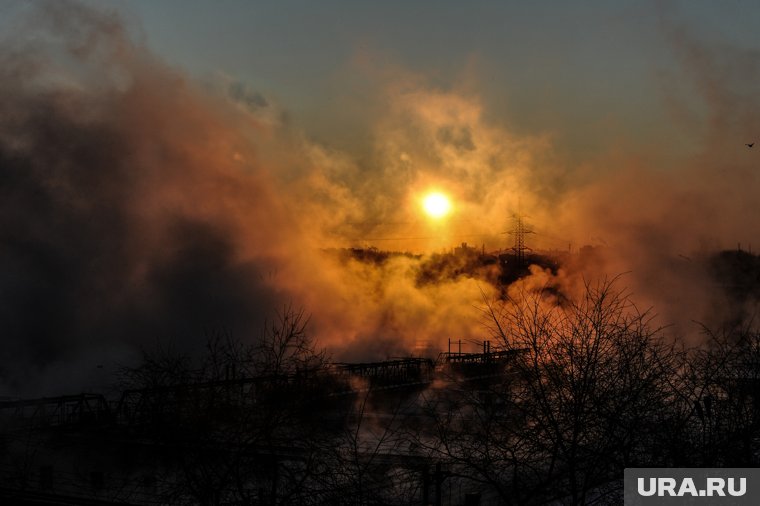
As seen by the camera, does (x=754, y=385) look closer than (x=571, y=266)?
Yes

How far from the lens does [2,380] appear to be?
43031 millimetres

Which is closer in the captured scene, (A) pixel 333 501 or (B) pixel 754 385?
(A) pixel 333 501

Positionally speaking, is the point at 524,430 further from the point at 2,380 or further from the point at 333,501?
the point at 2,380

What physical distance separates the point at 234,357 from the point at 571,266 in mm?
49747

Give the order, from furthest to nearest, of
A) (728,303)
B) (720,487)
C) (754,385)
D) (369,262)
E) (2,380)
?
(369,262)
(728,303)
(2,380)
(754,385)
(720,487)

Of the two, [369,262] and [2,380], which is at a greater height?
[369,262]

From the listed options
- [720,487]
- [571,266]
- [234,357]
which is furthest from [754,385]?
[571,266]

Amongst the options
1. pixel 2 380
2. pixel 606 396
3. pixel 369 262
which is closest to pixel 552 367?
pixel 606 396

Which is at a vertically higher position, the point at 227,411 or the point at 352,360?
the point at 352,360

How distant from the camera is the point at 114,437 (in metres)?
26.5

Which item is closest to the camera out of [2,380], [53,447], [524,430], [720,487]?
[720,487]

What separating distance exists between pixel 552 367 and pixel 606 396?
107 cm

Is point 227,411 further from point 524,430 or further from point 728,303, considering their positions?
point 728,303

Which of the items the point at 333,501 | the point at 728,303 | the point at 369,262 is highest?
the point at 369,262
